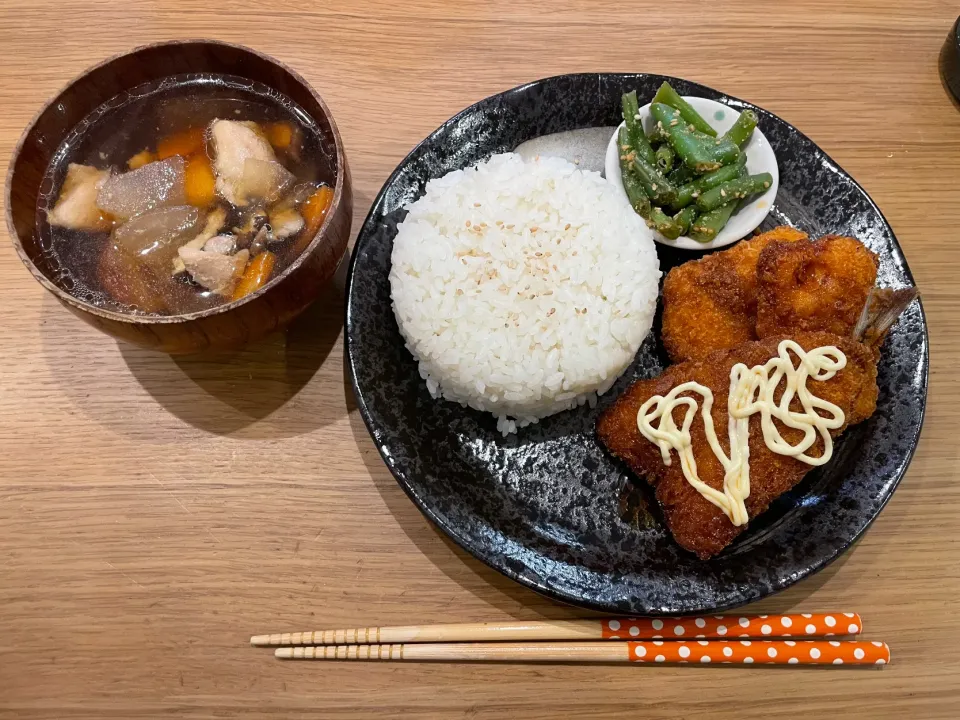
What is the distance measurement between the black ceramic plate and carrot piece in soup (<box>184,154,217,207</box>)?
47cm

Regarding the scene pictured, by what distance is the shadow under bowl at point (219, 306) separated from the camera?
5.40 feet

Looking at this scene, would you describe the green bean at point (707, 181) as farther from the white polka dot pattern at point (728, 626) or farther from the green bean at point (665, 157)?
the white polka dot pattern at point (728, 626)

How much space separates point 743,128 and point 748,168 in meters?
0.14

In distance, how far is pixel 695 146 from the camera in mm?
2301

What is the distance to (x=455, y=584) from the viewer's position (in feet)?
6.55

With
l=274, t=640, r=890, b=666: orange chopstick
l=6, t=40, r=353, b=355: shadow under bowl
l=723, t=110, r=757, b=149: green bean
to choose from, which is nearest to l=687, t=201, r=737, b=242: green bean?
l=723, t=110, r=757, b=149: green bean

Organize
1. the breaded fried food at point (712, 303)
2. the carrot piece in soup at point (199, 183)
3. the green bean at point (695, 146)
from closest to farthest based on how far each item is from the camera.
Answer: the carrot piece in soup at point (199, 183) → the breaded fried food at point (712, 303) → the green bean at point (695, 146)

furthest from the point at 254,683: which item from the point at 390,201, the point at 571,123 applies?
the point at 571,123

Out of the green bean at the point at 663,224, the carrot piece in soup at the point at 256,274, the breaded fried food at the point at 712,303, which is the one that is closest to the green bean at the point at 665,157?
the green bean at the point at 663,224

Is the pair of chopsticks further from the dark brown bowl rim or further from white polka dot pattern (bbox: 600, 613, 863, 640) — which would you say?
the dark brown bowl rim

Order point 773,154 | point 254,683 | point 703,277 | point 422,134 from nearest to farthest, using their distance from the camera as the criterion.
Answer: point 254,683
point 703,277
point 773,154
point 422,134

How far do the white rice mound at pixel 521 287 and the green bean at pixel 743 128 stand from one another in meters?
0.47

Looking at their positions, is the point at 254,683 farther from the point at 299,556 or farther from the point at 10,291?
the point at 10,291

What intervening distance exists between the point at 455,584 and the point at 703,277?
1282 millimetres
